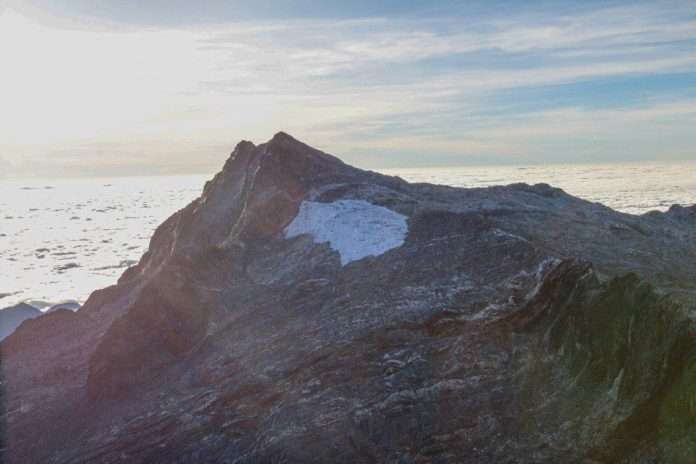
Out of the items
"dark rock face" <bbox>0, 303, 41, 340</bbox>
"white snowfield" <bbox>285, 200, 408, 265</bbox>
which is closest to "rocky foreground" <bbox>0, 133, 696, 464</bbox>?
"white snowfield" <bbox>285, 200, 408, 265</bbox>

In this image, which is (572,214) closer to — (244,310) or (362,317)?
(362,317)

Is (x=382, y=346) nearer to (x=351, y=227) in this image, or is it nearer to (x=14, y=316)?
(x=351, y=227)

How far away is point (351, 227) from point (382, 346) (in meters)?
8.39

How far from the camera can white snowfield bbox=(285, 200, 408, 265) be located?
82.5ft

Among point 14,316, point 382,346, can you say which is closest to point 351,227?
point 382,346

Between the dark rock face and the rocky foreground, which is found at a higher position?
the rocky foreground

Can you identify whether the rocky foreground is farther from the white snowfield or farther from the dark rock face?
the dark rock face

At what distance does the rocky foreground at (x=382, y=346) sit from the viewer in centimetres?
1609

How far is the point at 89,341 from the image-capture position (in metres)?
30.4

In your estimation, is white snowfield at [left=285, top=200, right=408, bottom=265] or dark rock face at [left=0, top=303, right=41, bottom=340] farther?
dark rock face at [left=0, top=303, right=41, bottom=340]

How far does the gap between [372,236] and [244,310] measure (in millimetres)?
6310

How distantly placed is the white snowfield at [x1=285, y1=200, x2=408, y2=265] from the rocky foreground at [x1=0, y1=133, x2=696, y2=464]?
0.34 feet

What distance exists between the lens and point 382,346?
19.4 m

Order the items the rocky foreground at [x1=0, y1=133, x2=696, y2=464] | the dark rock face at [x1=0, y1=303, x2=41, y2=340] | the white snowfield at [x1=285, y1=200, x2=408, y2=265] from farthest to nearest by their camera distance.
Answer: the dark rock face at [x1=0, y1=303, x2=41, y2=340] → the white snowfield at [x1=285, y1=200, x2=408, y2=265] → the rocky foreground at [x1=0, y1=133, x2=696, y2=464]
